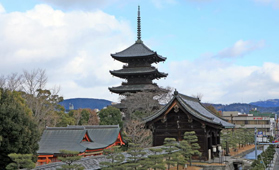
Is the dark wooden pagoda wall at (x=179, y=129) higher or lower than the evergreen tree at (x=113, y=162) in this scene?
higher

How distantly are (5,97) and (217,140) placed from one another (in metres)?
23.0

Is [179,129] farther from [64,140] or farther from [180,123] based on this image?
[64,140]

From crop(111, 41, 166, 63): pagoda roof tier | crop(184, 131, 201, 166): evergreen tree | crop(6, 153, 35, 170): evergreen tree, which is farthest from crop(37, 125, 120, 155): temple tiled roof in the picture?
crop(111, 41, 166, 63): pagoda roof tier

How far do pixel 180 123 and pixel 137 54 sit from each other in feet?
110

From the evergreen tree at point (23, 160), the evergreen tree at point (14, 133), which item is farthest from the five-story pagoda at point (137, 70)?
the evergreen tree at point (23, 160)

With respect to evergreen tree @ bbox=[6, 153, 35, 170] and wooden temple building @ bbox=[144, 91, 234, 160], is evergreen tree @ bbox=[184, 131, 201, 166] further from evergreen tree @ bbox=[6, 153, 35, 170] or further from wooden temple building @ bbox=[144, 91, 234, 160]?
evergreen tree @ bbox=[6, 153, 35, 170]

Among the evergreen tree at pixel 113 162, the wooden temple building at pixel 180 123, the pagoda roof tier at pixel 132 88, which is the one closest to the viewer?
the evergreen tree at pixel 113 162

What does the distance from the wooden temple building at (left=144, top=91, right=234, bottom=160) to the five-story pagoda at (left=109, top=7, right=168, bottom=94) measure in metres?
28.0

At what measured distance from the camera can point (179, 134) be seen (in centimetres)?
2848

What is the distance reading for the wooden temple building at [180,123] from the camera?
2755 centimetres

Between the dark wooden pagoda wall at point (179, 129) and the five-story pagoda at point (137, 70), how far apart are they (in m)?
27.9

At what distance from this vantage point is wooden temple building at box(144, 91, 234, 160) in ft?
90.4

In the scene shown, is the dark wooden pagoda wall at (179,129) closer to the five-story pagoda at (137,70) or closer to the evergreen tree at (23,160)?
the evergreen tree at (23,160)

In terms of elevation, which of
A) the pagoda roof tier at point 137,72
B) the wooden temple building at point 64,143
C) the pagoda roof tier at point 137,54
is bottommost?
the wooden temple building at point 64,143
